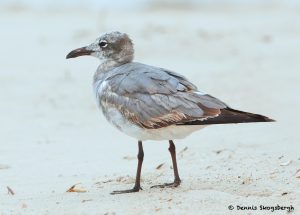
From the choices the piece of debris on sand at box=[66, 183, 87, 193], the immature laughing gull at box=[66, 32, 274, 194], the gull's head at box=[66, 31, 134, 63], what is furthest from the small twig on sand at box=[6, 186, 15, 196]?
the gull's head at box=[66, 31, 134, 63]

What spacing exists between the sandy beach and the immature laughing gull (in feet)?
1.75

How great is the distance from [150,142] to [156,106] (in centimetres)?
258

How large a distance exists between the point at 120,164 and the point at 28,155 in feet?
3.46

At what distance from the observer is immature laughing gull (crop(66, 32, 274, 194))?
281 inches

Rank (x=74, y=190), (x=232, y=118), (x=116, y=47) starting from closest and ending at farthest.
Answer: (x=232, y=118)
(x=74, y=190)
(x=116, y=47)

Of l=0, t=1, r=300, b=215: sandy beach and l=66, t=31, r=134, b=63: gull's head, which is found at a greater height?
l=66, t=31, r=134, b=63: gull's head

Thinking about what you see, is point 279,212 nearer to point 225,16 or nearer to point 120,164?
point 120,164

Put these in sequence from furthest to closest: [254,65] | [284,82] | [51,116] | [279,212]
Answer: [254,65] < [284,82] < [51,116] < [279,212]

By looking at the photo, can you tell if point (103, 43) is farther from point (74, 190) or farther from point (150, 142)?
point (150, 142)

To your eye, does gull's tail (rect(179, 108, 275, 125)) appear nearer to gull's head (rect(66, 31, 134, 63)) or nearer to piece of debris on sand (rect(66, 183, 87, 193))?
piece of debris on sand (rect(66, 183, 87, 193))

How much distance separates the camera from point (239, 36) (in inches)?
642

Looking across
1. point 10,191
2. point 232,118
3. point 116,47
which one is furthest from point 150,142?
point 232,118

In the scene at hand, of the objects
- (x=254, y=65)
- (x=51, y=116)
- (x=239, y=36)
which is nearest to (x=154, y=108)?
(x=51, y=116)

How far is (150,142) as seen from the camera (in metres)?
9.89
